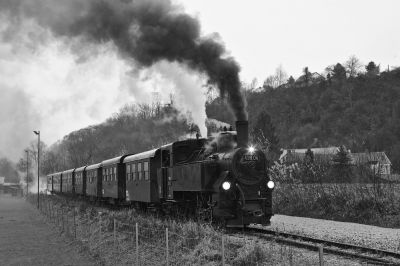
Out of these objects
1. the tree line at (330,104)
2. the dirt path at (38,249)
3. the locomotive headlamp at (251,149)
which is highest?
the tree line at (330,104)

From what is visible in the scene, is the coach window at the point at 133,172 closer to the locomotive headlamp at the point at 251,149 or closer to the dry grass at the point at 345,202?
the dry grass at the point at 345,202

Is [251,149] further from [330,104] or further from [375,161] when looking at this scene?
[330,104]

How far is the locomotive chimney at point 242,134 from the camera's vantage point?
14438 millimetres

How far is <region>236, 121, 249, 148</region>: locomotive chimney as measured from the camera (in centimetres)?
1444

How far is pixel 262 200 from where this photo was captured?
14070 millimetres

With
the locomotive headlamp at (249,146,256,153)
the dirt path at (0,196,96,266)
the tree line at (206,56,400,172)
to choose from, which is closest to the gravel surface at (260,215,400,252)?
the locomotive headlamp at (249,146,256,153)

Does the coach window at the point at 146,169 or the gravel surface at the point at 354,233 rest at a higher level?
the coach window at the point at 146,169

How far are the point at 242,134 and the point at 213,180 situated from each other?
68.0 inches

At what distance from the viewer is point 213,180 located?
46.9 ft

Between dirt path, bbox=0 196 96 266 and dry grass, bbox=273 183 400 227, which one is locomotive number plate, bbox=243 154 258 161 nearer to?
dirt path, bbox=0 196 96 266

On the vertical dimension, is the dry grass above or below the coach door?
below

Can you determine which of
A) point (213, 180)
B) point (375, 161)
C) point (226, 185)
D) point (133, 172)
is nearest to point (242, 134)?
point (213, 180)

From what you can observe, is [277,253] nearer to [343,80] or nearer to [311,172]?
[311,172]

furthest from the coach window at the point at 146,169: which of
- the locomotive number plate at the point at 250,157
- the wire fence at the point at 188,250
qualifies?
the locomotive number plate at the point at 250,157
